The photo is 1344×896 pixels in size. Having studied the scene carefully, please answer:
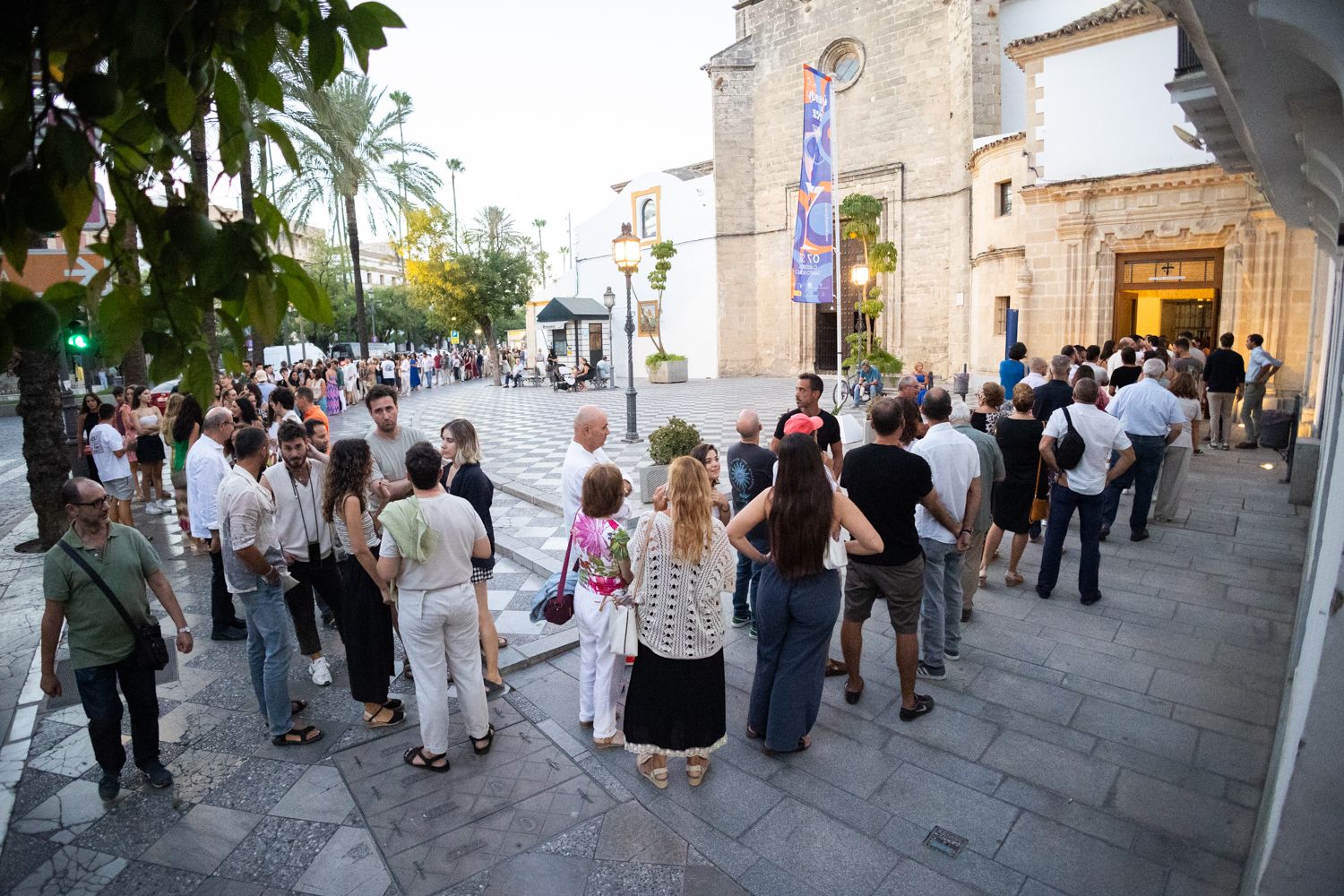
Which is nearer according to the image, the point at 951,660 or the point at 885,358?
the point at 951,660

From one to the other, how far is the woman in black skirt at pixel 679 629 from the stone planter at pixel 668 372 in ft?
85.7

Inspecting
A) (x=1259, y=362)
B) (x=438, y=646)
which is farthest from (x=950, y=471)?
(x=1259, y=362)

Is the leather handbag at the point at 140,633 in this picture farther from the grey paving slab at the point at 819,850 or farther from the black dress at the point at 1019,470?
the black dress at the point at 1019,470

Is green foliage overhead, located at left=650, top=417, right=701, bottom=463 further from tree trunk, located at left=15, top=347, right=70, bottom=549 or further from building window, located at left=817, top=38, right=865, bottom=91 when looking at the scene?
building window, located at left=817, top=38, right=865, bottom=91

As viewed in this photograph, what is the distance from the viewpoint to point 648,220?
32812mm

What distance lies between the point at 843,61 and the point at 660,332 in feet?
40.7

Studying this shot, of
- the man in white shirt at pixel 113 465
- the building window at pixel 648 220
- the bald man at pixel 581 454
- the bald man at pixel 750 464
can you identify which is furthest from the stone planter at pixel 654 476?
the building window at pixel 648 220

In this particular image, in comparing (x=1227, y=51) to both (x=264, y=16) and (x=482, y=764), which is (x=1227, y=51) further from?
(x=482, y=764)

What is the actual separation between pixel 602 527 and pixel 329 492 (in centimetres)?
165

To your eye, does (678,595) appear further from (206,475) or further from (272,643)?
(206,475)

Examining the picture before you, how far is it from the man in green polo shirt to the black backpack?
609 cm

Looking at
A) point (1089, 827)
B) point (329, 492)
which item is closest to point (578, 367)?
point (329, 492)

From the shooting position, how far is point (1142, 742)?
4.04m

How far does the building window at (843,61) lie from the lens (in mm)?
26047
